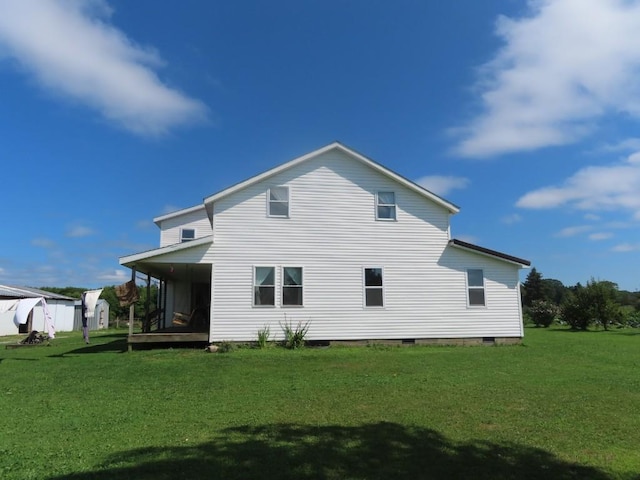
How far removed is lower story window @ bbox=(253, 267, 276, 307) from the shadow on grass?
405 inches

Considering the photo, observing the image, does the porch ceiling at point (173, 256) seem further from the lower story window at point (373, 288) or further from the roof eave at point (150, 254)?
the lower story window at point (373, 288)

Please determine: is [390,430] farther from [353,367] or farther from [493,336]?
[493,336]

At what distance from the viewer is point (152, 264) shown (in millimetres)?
16688

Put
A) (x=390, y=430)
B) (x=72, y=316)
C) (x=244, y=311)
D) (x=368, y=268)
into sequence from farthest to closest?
(x=72, y=316) < (x=368, y=268) < (x=244, y=311) < (x=390, y=430)

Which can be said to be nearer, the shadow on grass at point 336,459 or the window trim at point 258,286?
the shadow on grass at point 336,459

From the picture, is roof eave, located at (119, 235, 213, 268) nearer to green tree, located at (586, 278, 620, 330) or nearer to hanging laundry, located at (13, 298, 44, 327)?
hanging laundry, located at (13, 298, 44, 327)

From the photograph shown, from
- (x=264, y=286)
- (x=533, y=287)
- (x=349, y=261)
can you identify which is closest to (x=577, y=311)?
(x=349, y=261)

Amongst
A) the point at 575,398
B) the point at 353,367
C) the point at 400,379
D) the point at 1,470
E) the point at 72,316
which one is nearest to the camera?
the point at 1,470

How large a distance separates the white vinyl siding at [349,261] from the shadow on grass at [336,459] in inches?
411

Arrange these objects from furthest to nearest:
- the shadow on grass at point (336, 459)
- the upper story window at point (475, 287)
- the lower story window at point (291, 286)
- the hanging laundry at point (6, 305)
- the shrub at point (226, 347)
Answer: the hanging laundry at point (6, 305), the upper story window at point (475, 287), the lower story window at point (291, 286), the shrub at point (226, 347), the shadow on grass at point (336, 459)

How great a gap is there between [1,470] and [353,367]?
8.27 meters

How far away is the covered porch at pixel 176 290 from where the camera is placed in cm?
1567

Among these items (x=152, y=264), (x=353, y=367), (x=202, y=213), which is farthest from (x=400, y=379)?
(x=202, y=213)

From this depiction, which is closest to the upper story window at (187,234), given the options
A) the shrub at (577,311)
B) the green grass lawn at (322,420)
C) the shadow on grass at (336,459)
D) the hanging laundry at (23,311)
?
the hanging laundry at (23,311)
